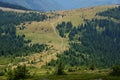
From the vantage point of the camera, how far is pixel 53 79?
197 meters

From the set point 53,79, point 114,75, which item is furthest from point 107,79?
point 53,79

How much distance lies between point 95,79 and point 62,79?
2341 centimetres

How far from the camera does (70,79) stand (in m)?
193

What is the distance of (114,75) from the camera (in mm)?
198875

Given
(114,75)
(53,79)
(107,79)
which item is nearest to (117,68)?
(114,75)

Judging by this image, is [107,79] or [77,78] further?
[77,78]

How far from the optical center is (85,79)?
618 feet

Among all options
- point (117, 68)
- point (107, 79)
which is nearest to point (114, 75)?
point (117, 68)

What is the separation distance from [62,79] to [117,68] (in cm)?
3321

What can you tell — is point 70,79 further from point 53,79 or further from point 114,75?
point 114,75

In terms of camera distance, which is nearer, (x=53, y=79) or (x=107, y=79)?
(x=107, y=79)

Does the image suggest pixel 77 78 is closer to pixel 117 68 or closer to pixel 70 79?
pixel 70 79

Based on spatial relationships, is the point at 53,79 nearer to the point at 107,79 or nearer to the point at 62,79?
the point at 62,79

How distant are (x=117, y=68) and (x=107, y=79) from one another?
21387 mm
